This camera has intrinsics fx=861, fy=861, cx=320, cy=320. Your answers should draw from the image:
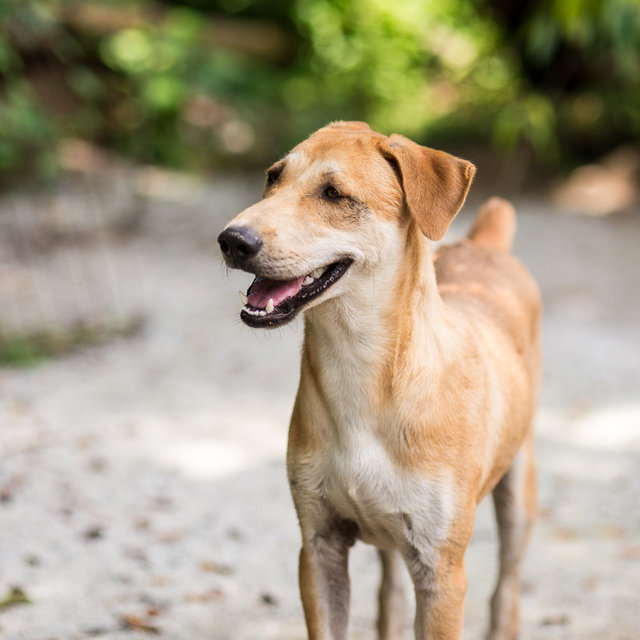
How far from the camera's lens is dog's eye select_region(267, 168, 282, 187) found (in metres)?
2.65

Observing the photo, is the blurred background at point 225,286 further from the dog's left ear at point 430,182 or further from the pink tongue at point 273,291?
the dog's left ear at point 430,182

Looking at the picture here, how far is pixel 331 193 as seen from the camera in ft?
8.19

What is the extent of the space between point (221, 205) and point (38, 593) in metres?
8.09

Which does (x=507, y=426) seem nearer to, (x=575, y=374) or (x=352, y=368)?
(x=352, y=368)

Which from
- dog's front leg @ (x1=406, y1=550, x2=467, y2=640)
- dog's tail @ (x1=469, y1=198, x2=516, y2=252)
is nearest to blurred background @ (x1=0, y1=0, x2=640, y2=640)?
dog's front leg @ (x1=406, y1=550, x2=467, y2=640)

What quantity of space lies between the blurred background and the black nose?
0.52 meters

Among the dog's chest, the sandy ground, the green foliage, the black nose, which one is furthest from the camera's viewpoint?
the green foliage

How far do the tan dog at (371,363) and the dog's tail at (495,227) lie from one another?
110 centimetres

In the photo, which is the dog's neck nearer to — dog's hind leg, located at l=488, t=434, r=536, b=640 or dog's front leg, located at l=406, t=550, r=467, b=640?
dog's front leg, located at l=406, t=550, r=467, b=640

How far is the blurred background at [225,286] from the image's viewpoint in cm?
403

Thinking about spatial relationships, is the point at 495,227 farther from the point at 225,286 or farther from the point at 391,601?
the point at 225,286

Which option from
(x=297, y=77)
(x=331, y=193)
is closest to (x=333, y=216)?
(x=331, y=193)

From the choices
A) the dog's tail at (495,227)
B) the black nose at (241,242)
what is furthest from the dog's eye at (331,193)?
the dog's tail at (495,227)

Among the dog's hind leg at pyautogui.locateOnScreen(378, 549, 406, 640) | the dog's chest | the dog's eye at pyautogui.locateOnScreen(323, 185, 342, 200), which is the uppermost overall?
the dog's eye at pyautogui.locateOnScreen(323, 185, 342, 200)
